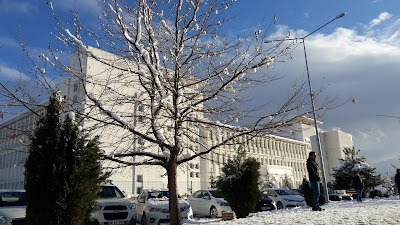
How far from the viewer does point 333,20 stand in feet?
48.9

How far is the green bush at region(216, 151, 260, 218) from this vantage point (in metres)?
14.0

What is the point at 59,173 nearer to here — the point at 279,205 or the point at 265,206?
the point at 265,206

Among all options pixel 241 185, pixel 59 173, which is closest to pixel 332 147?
pixel 241 185

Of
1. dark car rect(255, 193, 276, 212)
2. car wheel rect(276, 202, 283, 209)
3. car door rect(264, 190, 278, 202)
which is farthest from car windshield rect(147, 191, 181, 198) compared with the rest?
car door rect(264, 190, 278, 202)

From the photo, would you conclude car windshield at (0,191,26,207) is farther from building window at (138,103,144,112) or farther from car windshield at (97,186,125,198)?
building window at (138,103,144,112)

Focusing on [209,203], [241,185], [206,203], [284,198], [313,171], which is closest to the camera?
[313,171]

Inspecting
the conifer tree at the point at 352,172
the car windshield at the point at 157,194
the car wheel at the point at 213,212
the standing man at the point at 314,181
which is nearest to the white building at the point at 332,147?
the conifer tree at the point at 352,172

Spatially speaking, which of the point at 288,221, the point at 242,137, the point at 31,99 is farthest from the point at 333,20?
the point at 31,99

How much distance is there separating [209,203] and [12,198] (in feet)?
31.7

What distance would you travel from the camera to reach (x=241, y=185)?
46.6 feet

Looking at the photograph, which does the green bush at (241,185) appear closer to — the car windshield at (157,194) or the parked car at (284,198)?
the car windshield at (157,194)

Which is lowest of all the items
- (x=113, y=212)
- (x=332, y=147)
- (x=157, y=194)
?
A: (x=113, y=212)

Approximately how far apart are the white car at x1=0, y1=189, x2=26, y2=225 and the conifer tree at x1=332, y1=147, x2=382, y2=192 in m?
40.6

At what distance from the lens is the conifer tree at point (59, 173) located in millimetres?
7348
